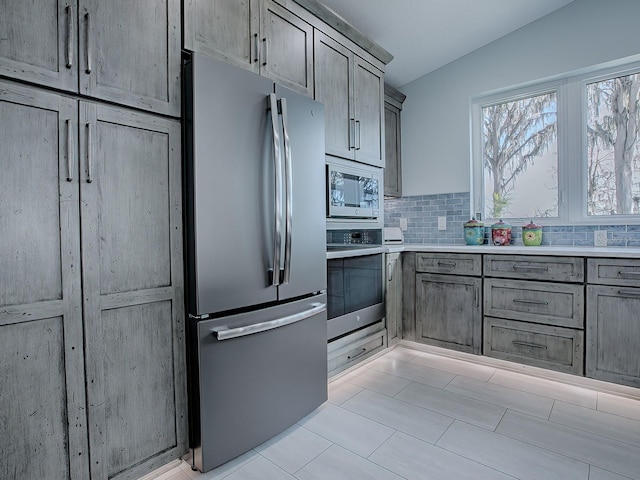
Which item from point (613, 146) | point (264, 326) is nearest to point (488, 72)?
point (613, 146)

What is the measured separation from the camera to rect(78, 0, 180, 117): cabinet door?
4.27ft

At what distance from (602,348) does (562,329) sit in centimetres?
23

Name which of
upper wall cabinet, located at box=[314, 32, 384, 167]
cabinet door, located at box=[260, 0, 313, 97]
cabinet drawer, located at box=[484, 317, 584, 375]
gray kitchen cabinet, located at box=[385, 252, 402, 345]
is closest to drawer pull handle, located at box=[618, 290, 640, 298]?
cabinet drawer, located at box=[484, 317, 584, 375]

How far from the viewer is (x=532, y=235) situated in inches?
118

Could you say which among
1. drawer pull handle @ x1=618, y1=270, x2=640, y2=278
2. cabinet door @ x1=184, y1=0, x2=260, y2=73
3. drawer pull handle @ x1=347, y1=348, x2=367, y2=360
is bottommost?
drawer pull handle @ x1=347, y1=348, x2=367, y2=360

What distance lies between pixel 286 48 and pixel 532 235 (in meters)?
2.42

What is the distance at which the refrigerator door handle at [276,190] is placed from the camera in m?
1.73

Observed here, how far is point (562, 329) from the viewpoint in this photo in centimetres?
241

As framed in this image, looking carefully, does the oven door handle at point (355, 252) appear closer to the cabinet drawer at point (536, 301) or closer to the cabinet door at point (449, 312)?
the cabinet door at point (449, 312)

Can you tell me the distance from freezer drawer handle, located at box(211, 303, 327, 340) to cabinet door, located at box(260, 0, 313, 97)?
1291 mm

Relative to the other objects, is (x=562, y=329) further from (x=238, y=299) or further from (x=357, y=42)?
(x=357, y=42)

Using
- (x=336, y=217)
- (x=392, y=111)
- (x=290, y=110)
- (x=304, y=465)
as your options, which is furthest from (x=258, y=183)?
(x=392, y=111)

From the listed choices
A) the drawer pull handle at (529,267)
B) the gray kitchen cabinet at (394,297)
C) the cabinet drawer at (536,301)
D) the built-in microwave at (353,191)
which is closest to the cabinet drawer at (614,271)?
the cabinet drawer at (536,301)

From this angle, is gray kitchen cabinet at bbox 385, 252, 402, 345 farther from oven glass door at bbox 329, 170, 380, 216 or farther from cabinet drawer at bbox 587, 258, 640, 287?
cabinet drawer at bbox 587, 258, 640, 287
